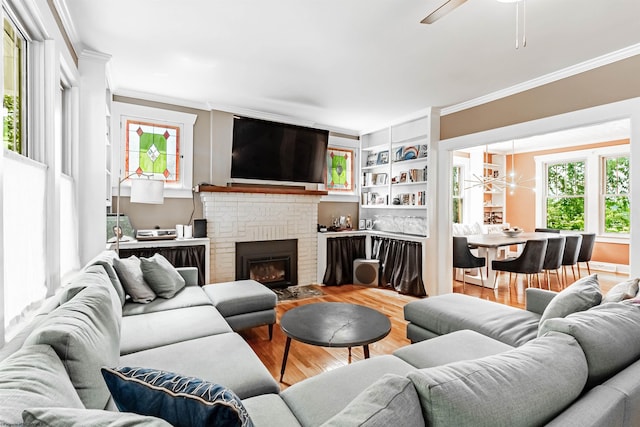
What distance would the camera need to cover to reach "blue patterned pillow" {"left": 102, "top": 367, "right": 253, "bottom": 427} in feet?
2.10

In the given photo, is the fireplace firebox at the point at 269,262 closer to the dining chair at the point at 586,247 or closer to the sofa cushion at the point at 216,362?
the sofa cushion at the point at 216,362

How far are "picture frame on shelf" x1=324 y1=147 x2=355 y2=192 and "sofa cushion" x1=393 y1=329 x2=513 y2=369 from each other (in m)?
3.77

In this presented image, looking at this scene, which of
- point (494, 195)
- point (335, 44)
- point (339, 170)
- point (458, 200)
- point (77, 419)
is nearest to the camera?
point (77, 419)

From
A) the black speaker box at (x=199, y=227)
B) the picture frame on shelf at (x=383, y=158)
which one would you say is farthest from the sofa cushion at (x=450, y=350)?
the picture frame on shelf at (x=383, y=158)

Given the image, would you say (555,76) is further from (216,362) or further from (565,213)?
(565,213)

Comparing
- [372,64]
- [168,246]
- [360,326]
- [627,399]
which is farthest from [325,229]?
[627,399]

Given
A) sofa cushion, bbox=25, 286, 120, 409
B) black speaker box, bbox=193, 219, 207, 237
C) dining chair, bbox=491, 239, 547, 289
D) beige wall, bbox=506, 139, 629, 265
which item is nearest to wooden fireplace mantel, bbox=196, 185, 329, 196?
black speaker box, bbox=193, 219, 207, 237

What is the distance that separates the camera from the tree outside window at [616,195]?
596cm

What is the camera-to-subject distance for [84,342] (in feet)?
3.41

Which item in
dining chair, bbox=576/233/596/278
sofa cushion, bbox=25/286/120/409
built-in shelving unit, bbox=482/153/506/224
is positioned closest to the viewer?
sofa cushion, bbox=25/286/120/409

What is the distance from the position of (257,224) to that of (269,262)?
1.98 ft

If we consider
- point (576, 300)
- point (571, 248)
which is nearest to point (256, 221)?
point (576, 300)

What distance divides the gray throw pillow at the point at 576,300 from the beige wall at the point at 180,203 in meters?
3.81

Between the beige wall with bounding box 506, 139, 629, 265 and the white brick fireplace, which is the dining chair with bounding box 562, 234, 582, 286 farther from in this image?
the white brick fireplace
